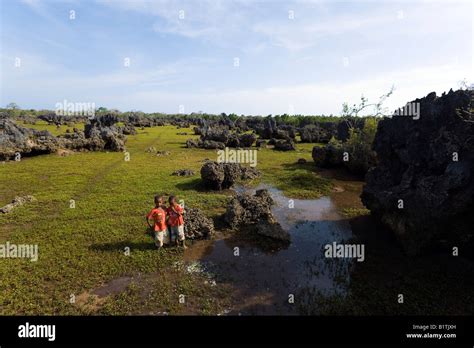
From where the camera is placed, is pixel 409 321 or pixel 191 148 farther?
pixel 191 148

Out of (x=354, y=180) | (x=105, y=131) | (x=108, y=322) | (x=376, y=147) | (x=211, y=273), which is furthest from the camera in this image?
(x=105, y=131)

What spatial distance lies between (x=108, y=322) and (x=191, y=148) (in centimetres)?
3802

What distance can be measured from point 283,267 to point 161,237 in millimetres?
5776

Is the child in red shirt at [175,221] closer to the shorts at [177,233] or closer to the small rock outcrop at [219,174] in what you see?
the shorts at [177,233]

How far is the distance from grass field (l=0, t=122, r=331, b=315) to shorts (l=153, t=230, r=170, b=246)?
0.46 meters

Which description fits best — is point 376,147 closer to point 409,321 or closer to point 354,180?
point 354,180

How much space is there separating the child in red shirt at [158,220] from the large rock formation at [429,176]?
10.8 m

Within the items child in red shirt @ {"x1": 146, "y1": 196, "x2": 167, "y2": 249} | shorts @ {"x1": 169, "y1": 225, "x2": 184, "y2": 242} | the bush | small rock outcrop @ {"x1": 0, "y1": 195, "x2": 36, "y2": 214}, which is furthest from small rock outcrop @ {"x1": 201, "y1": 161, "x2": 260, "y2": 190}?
the bush

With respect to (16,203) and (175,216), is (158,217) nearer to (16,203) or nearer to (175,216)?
(175,216)

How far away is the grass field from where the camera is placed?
10.4 meters

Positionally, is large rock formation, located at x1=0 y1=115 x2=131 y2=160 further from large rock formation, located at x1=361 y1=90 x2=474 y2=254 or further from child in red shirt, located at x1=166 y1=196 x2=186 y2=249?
large rock formation, located at x1=361 y1=90 x2=474 y2=254

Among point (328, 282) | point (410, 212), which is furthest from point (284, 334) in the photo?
point (410, 212)

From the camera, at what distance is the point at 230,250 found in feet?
46.6

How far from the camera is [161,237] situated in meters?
14.0
